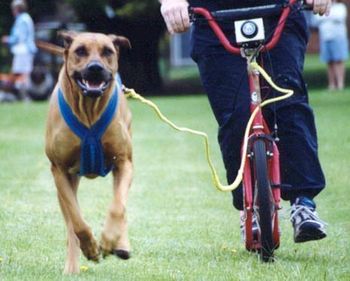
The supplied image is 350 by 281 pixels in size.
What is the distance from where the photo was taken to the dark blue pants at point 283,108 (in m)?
7.51

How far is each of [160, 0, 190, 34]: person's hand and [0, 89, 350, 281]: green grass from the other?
136cm

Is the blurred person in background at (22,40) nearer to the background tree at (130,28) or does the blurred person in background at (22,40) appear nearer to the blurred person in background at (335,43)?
the background tree at (130,28)

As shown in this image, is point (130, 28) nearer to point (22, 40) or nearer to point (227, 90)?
point (22, 40)

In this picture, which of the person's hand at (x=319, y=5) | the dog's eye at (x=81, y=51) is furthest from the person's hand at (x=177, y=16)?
the person's hand at (x=319, y=5)

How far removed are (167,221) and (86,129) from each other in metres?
2.67

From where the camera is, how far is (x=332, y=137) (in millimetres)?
16922

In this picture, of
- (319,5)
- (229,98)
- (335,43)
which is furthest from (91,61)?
(335,43)

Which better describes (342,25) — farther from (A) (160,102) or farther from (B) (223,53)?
(B) (223,53)

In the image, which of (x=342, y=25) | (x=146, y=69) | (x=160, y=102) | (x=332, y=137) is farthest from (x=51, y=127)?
(x=146, y=69)

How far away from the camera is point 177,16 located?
6797 millimetres

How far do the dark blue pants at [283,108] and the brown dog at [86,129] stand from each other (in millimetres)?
689

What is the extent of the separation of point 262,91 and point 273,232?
91 centimetres

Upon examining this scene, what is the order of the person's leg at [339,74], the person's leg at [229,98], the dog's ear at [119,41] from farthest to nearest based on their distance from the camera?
1. the person's leg at [339,74]
2. the person's leg at [229,98]
3. the dog's ear at [119,41]

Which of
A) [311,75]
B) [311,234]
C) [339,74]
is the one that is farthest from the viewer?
[311,75]
